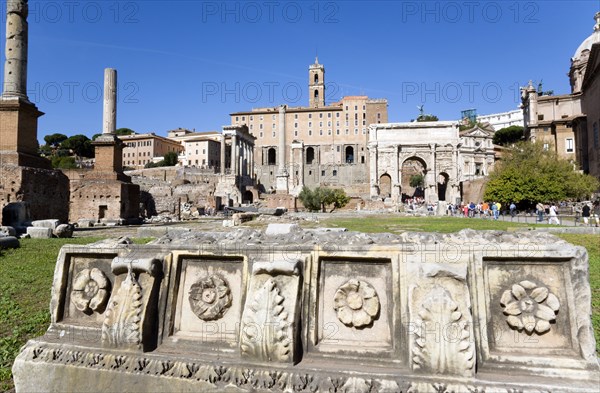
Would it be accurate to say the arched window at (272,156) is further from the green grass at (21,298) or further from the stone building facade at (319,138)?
the green grass at (21,298)

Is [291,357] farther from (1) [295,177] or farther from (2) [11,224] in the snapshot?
(1) [295,177]

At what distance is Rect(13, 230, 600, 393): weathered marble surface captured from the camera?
215cm

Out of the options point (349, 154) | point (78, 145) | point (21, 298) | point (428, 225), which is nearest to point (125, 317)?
point (21, 298)

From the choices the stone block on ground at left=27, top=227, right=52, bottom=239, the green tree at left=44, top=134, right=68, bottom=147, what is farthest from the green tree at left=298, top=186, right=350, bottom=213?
the green tree at left=44, top=134, right=68, bottom=147

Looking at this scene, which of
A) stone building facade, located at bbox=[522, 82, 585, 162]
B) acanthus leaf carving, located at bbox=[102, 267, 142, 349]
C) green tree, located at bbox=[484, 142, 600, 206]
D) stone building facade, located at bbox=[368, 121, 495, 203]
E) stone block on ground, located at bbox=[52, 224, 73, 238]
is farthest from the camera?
stone building facade, located at bbox=[368, 121, 495, 203]

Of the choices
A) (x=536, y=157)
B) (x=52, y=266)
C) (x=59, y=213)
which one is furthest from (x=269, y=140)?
(x=52, y=266)

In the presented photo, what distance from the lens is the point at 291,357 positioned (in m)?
2.29

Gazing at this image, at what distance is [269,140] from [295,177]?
14167 millimetres

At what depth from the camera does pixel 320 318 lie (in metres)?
2.47

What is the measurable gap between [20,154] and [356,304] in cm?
→ 1571

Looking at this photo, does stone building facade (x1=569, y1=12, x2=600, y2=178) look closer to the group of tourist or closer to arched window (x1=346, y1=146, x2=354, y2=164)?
the group of tourist

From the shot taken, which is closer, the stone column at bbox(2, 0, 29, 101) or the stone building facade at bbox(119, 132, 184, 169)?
the stone column at bbox(2, 0, 29, 101)

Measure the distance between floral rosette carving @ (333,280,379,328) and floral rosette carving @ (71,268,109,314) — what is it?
1698mm

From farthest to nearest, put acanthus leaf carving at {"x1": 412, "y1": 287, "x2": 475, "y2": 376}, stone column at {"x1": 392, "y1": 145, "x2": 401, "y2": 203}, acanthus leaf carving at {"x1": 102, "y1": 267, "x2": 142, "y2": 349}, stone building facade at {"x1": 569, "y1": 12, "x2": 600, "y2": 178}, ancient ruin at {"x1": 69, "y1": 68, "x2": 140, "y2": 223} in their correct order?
stone column at {"x1": 392, "y1": 145, "x2": 401, "y2": 203} < stone building facade at {"x1": 569, "y1": 12, "x2": 600, "y2": 178} < ancient ruin at {"x1": 69, "y1": 68, "x2": 140, "y2": 223} < acanthus leaf carving at {"x1": 102, "y1": 267, "x2": 142, "y2": 349} < acanthus leaf carving at {"x1": 412, "y1": 287, "x2": 475, "y2": 376}
